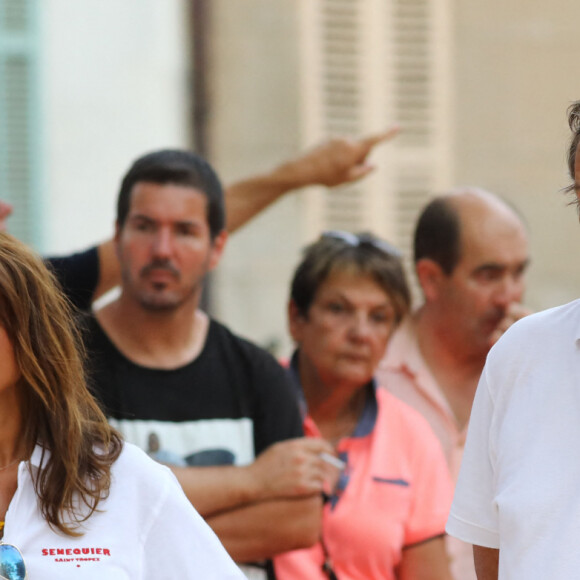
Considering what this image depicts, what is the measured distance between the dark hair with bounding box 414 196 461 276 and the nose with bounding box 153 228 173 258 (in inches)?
40.5

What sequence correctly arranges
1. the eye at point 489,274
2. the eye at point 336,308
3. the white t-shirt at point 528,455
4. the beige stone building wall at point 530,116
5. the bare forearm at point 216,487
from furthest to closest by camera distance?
the beige stone building wall at point 530,116 → the eye at point 489,274 → the eye at point 336,308 → the bare forearm at point 216,487 → the white t-shirt at point 528,455

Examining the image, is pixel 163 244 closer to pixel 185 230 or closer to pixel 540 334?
pixel 185 230

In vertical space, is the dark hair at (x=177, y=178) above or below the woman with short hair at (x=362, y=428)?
above

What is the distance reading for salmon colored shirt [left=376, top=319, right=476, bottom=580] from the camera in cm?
372

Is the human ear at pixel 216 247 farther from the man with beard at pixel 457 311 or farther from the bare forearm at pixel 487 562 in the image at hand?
the bare forearm at pixel 487 562

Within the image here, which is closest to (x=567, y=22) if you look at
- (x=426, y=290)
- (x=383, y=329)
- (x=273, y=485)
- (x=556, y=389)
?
(x=426, y=290)

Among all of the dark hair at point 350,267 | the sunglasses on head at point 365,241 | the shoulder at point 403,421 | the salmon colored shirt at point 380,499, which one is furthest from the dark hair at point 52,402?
the sunglasses on head at point 365,241

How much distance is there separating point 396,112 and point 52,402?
177 inches

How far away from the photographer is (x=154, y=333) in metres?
3.28

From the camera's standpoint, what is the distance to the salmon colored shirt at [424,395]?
3719mm

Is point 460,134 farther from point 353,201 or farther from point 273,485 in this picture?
point 273,485

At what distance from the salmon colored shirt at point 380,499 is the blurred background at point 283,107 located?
281 cm

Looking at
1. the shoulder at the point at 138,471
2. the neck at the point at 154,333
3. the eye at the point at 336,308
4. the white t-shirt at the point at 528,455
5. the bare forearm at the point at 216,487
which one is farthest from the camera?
the eye at the point at 336,308

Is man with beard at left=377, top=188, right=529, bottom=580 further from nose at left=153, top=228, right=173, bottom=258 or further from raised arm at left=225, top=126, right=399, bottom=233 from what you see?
nose at left=153, top=228, right=173, bottom=258
